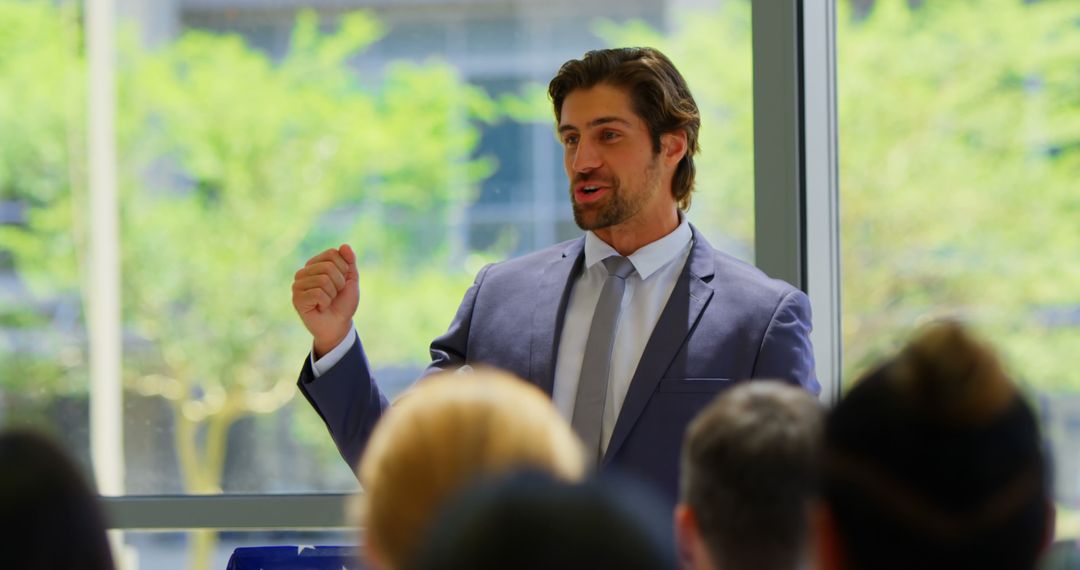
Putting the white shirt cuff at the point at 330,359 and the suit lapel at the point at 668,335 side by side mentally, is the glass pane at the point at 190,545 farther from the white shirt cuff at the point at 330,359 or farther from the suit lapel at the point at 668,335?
the suit lapel at the point at 668,335

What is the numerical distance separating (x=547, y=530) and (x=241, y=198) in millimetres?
2720

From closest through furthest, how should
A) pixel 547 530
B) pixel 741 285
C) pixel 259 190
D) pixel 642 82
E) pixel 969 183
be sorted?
pixel 547 530 < pixel 741 285 < pixel 642 82 < pixel 969 183 < pixel 259 190

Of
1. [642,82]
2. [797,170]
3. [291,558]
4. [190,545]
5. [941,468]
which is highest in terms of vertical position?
[642,82]

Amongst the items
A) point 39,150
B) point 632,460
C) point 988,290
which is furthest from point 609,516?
point 39,150

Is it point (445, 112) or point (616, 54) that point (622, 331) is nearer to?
point (616, 54)

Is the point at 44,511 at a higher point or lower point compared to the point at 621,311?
higher

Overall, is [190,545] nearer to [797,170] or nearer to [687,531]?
[797,170]

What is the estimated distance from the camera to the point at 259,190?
3289 millimetres

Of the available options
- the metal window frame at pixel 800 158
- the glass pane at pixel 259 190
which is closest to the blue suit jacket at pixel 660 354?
the metal window frame at pixel 800 158

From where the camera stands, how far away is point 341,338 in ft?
7.02

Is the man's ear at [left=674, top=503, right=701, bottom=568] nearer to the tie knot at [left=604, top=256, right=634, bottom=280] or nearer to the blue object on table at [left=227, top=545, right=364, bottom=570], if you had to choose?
the blue object on table at [left=227, top=545, right=364, bottom=570]

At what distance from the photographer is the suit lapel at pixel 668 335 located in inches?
84.0

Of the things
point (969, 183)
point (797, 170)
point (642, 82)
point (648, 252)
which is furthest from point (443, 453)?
point (969, 183)

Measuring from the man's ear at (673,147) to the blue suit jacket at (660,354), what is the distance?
21cm
